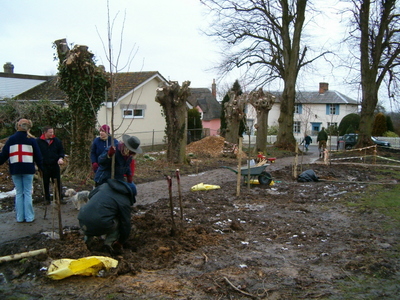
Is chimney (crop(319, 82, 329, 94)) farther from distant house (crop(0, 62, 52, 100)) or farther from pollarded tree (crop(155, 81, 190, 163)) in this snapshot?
pollarded tree (crop(155, 81, 190, 163))

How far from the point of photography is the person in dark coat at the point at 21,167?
7.23 metres

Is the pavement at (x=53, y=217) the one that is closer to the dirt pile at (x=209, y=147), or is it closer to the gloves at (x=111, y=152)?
→ the gloves at (x=111, y=152)

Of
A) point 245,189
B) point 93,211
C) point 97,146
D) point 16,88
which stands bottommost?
point 245,189

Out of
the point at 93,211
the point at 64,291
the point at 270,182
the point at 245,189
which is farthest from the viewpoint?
the point at 270,182

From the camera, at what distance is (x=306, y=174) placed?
1386 cm

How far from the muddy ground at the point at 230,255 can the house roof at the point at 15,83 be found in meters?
19.7

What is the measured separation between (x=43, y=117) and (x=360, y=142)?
20.5 meters

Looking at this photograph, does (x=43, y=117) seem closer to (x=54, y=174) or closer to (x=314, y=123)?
(x=54, y=174)

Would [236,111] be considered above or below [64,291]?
above

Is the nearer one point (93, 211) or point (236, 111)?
point (93, 211)

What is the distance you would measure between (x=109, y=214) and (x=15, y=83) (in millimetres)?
24625

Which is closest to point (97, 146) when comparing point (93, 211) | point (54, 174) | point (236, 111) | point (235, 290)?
point (54, 174)

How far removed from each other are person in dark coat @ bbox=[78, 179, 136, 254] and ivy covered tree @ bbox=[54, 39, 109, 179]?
262 inches

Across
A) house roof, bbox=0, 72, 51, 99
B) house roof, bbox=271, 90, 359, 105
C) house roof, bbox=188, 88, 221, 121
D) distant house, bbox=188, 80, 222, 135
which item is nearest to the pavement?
house roof, bbox=0, 72, 51, 99
